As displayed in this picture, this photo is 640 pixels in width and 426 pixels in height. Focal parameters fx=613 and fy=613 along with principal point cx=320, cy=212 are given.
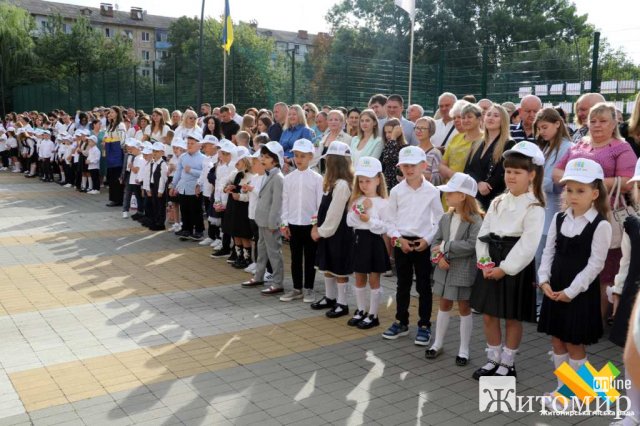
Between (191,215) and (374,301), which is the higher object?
(191,215)

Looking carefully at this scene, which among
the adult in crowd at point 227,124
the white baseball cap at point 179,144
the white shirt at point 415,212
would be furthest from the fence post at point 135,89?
the white shirt at point 415,212

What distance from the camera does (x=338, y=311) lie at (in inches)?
266

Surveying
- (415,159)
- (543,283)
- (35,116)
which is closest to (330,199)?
(415,159)

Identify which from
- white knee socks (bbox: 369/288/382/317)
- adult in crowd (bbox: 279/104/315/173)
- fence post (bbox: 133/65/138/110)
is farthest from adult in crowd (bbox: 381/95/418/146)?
fence post (bbox: 133/65/138/110)

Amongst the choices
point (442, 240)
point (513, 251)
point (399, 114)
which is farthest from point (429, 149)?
point (513, 251)

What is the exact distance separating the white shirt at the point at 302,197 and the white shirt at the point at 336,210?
545mm

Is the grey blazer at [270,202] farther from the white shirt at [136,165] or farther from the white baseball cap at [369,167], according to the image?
the white shirt at [136,165]

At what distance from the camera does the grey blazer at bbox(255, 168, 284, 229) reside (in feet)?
24.9

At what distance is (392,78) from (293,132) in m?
6.02

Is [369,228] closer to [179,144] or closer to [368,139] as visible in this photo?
[368,139]

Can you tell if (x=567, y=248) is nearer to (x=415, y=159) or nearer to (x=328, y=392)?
(x=415, y=159)

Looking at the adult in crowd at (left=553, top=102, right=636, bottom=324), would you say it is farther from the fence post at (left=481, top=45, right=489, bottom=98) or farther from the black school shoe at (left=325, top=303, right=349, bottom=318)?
the fence post at (left=481, top=45, right=489, bottom=98)

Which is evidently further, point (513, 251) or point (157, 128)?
point (157, 128)

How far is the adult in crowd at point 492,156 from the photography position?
21.0ft
